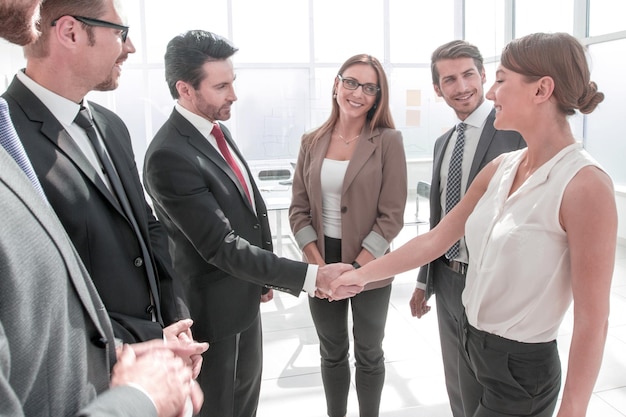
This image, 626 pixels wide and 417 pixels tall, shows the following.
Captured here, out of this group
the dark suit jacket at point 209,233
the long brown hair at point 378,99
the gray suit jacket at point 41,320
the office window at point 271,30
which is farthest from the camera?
the office window at point 271,30

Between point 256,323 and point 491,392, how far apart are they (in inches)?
41.6

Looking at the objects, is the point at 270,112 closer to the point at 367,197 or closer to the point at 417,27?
the point at 417,27

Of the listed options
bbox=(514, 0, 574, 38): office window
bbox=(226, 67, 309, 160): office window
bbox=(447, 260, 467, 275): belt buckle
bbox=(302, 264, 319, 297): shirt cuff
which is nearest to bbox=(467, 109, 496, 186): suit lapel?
bbox=(447, 260, 467, 275): belt buckle

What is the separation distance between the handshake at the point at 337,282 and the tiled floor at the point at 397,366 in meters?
0.87

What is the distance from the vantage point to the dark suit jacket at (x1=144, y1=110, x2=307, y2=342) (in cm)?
185

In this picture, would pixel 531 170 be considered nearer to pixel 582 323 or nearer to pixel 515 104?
pixel 515 104

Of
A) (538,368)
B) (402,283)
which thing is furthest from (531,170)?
(402,283)

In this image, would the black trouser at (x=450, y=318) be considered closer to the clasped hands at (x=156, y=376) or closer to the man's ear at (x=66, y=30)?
the clasped hands at (x=156, y=376)

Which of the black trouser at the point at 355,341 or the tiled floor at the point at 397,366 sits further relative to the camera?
the tiled floor at the point at 397,366

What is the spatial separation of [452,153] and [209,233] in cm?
116

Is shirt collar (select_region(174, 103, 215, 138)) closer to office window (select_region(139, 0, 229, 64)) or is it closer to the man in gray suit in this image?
the man in gray suit

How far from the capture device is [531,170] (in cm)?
148

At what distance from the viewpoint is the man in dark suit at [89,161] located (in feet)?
4.27

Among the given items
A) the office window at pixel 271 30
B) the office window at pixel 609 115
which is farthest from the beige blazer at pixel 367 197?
the office window at pixel 271 30
